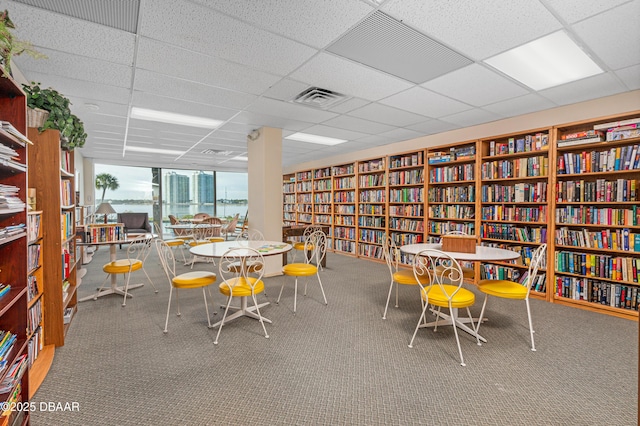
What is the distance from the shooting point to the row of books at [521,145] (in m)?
3.90

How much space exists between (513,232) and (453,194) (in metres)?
1.10

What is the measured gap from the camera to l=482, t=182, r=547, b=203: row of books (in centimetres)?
394

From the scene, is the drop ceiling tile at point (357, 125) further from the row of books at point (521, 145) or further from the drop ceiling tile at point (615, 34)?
the drop ceiling tile at point (615, 34)

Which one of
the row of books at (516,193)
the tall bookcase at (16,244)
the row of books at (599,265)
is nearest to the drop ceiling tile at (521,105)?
the row of books at (516,193)

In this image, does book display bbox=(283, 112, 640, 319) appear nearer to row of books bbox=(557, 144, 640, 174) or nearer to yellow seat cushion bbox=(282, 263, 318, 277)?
row of books bbox=(557, 144, 640, 174)

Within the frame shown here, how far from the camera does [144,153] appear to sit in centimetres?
740

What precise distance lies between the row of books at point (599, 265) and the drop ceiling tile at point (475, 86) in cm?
213

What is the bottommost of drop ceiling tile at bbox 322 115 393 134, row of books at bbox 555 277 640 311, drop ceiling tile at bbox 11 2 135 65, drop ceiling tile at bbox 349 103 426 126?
row of books at bbox 555 277 640 311

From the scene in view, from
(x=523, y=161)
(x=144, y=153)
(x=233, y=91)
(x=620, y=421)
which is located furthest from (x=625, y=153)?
(x=144, y=153)

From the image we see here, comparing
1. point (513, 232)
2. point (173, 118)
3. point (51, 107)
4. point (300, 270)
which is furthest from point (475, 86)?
point (173, 118)

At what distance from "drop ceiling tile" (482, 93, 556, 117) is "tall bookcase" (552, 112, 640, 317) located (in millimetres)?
400

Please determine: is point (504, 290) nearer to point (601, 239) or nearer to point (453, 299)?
point (453, 299)

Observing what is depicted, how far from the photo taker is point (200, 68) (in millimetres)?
2762

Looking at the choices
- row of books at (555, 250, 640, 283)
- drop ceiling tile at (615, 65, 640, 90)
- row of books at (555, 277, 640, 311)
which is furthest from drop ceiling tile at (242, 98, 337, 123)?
row of books at (555, 277, 640, 311)
